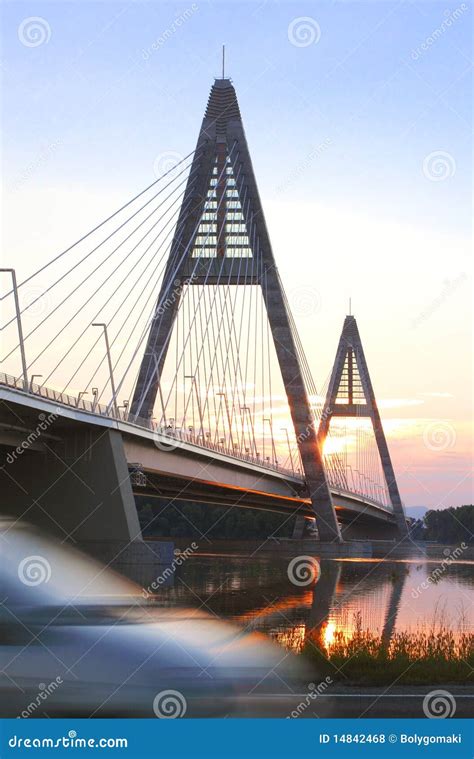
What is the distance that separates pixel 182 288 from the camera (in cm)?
6066

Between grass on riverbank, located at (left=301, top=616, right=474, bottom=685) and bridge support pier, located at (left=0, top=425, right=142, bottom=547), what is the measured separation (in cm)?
2742

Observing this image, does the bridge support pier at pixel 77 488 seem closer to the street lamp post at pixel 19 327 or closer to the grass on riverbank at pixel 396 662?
the street lamp post at pixel 19 327

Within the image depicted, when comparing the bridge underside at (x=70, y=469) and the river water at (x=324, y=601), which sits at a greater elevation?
the bridge underside at (x=70, y=469)

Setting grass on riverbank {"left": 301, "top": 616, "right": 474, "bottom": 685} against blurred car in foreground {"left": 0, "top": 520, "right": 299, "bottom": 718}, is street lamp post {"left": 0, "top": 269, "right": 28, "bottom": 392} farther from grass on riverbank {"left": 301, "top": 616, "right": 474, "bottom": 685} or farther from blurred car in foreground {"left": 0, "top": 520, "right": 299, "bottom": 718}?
grass on riverbank {"left": 301, "top": 616, "right": 474, "bottom": 685}

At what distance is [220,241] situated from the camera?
207ft

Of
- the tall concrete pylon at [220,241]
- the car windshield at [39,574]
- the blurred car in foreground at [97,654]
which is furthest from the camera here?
the tall concrete pylon at [220,241]

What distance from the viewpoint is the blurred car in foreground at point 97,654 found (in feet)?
38.2

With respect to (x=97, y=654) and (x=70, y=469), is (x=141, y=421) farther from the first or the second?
(x=97, y=654)

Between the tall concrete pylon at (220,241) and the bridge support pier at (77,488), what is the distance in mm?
12817

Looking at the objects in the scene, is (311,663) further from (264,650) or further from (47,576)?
(47,576)

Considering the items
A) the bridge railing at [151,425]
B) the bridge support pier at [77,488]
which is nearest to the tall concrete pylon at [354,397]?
the bridge railing at [151,425]
